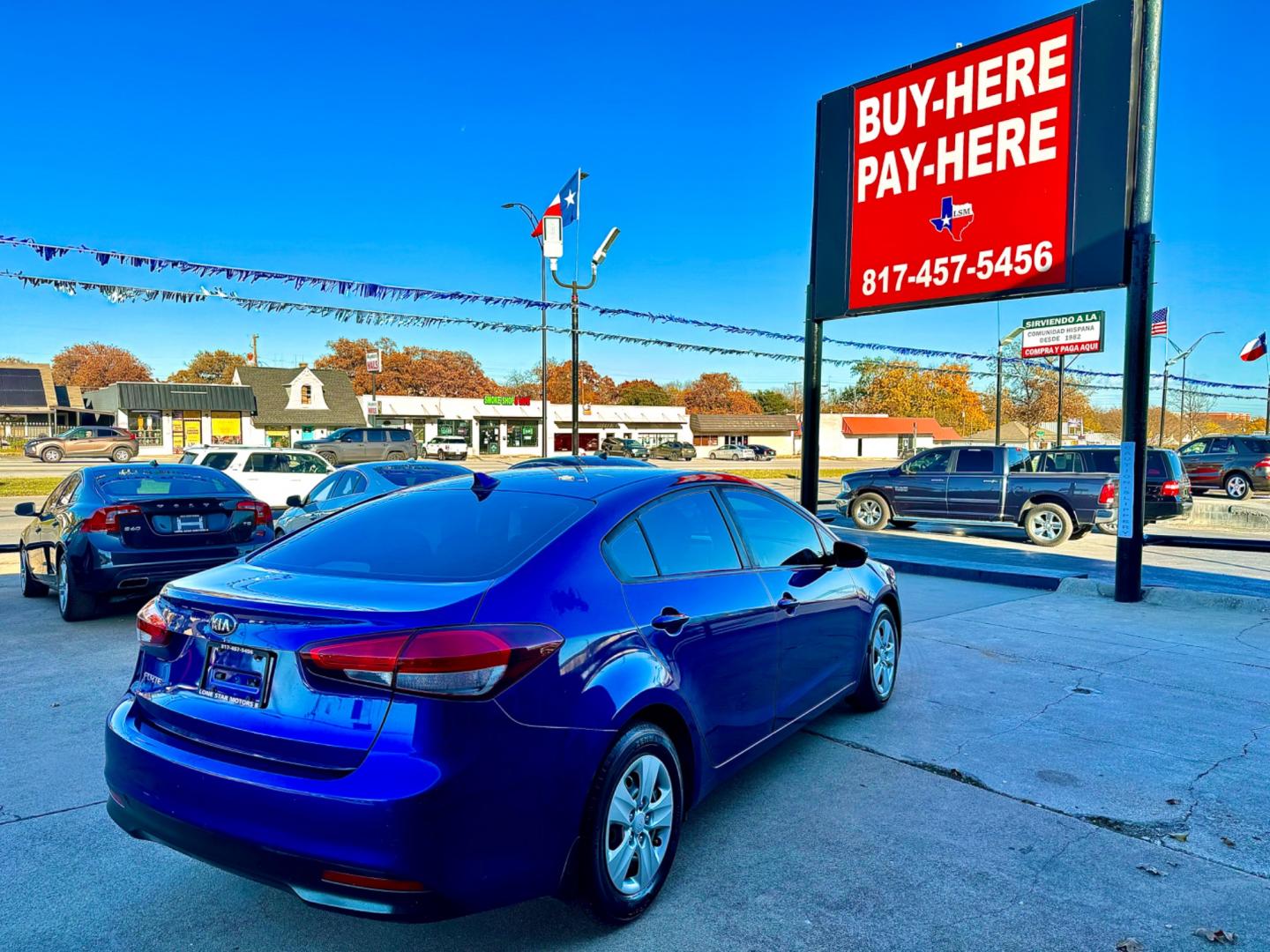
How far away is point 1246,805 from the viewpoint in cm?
392

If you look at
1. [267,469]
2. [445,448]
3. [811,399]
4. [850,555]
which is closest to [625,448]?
[445,448]

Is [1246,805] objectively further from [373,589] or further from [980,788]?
[373,589]

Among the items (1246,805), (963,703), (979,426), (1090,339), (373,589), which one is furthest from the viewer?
(979,426)

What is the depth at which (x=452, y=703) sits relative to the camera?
241cm

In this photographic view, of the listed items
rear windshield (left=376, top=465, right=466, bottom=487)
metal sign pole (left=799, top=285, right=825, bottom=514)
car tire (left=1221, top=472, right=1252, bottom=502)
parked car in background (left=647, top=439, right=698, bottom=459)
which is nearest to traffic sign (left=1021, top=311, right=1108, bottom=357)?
car tire (left=1221, top=472, right=1252, bottom=502)

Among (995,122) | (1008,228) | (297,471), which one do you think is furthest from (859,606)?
(297,471)

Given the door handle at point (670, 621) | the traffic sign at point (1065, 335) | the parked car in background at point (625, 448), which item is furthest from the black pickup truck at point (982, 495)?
the parked car in background at point (625, 448)

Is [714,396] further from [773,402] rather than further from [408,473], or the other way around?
[408,473]

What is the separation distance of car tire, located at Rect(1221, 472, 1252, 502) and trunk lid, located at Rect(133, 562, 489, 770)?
90.8 feet

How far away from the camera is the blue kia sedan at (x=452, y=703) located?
2.38 m

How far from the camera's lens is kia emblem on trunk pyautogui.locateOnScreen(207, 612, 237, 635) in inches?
105

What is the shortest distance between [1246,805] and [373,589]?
159 inches

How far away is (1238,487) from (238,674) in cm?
2824

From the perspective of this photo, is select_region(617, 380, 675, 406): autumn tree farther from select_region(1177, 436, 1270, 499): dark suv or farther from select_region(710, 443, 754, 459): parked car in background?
select_region(1177, 436, 1270, 499): dark suv
